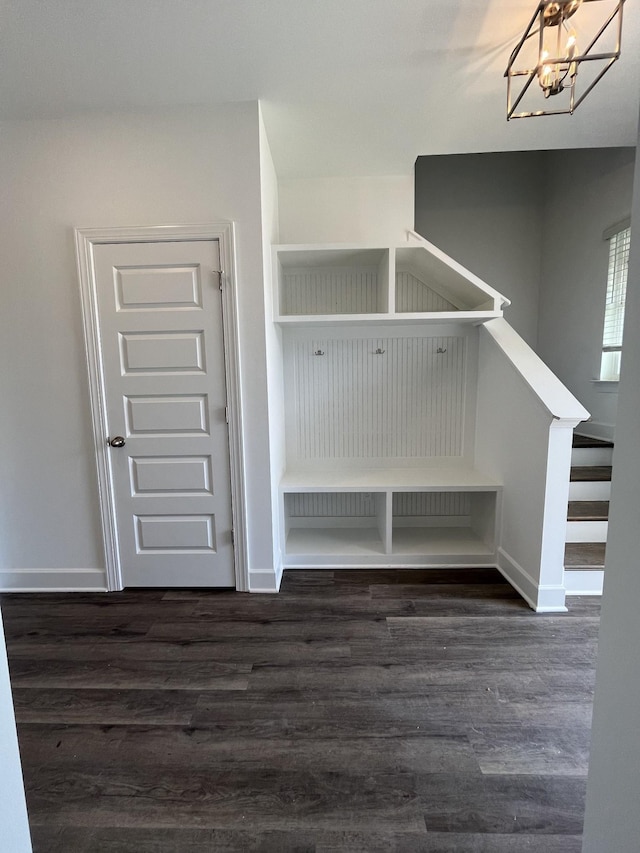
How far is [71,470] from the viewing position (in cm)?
244

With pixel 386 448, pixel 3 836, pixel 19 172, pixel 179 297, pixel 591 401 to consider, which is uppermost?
pixel 19 172

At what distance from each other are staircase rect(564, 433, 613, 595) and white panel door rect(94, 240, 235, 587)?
7.09 ft

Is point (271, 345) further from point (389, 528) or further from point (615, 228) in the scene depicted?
point (615, 228)

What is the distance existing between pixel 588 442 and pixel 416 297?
1885mm

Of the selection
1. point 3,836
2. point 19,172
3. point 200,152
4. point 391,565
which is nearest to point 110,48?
point 200,152

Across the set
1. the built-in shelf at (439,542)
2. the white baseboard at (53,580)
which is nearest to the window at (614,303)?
the built-in shelf at (439,542)

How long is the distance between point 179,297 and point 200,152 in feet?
2.64

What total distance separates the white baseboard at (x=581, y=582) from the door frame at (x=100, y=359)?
199 cm

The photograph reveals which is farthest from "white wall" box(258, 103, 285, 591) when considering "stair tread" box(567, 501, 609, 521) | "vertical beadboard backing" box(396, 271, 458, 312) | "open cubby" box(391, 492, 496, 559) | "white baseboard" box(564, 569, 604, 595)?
"stair tread" box(567, 501, 609, 521)

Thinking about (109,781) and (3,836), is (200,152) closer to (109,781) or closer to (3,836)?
(3,836)

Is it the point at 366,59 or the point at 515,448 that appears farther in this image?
the point at 515,448

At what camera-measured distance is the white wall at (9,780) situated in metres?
0.77

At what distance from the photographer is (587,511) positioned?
261 centimetres

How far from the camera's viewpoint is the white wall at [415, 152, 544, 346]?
3.89m
